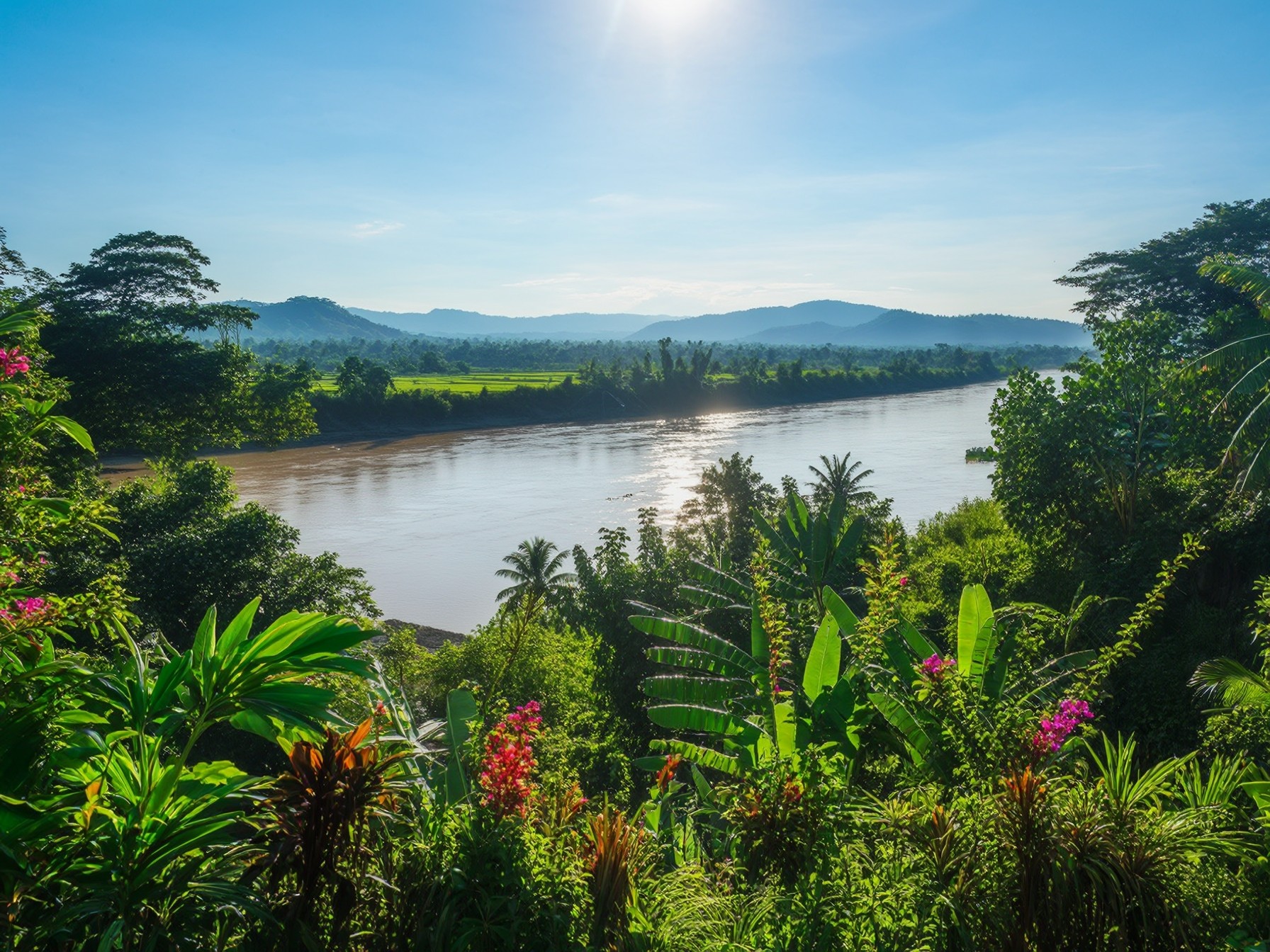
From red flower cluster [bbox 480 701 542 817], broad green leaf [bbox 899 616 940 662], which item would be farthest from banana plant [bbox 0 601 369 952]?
broad green leaf [bbox 899 616 940 662]

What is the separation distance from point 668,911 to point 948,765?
163cm

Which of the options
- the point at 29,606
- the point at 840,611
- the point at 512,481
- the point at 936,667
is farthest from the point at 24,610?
the point at 512,481

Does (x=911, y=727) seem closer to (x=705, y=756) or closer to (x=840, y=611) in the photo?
(x=840, y=611)

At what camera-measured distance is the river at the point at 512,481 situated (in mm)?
29016

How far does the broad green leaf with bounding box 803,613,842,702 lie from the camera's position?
4.64 m

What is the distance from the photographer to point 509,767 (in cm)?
295

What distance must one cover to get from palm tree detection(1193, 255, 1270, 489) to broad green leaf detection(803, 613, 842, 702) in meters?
9.16

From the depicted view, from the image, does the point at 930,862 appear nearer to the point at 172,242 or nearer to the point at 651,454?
the point at 172,242

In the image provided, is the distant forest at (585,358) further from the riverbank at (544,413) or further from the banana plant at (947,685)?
the banana plant at (947,685)

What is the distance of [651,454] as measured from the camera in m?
50.1

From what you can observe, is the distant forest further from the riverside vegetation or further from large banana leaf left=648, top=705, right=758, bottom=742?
the riverside vegetation

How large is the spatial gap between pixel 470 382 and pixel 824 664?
7724 centimetres

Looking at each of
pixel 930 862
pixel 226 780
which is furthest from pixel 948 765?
pixel 226 780

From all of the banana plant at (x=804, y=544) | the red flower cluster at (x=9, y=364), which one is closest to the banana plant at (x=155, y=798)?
the red flower cluster at (x=9, y=364)
